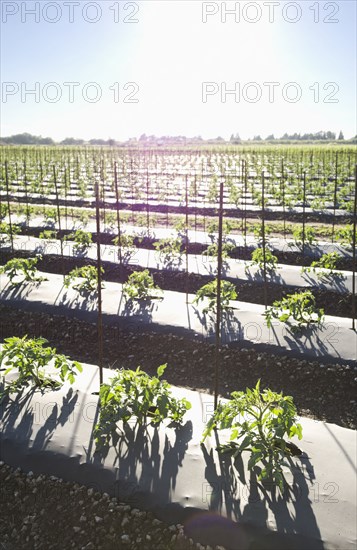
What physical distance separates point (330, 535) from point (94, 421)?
1.70 m

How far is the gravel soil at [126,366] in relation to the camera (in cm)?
269

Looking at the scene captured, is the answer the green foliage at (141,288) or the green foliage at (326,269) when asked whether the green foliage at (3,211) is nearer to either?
the green foliage at (141,288)

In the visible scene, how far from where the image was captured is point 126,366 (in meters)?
5.14

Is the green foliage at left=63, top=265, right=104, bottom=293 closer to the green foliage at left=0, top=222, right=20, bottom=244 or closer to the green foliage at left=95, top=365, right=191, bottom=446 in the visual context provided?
the green foliage at left=95, top=365, right=191, bottom=446

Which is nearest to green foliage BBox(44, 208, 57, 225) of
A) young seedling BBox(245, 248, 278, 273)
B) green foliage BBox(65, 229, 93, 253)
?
green foliage BBox(65, 229, 93, 253)

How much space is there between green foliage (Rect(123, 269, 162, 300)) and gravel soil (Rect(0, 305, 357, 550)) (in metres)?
0.54

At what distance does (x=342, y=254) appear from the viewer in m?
8.19

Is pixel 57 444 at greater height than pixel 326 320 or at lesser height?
lesser

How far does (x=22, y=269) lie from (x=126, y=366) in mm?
2542

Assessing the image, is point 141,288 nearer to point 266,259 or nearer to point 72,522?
point 266,259

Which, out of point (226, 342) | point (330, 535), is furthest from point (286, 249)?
point (330, 535)

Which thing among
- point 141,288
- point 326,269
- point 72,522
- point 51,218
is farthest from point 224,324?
point 51,218

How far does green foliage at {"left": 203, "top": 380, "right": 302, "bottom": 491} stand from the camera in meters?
2.71

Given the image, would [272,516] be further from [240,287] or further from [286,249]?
[286,249]
